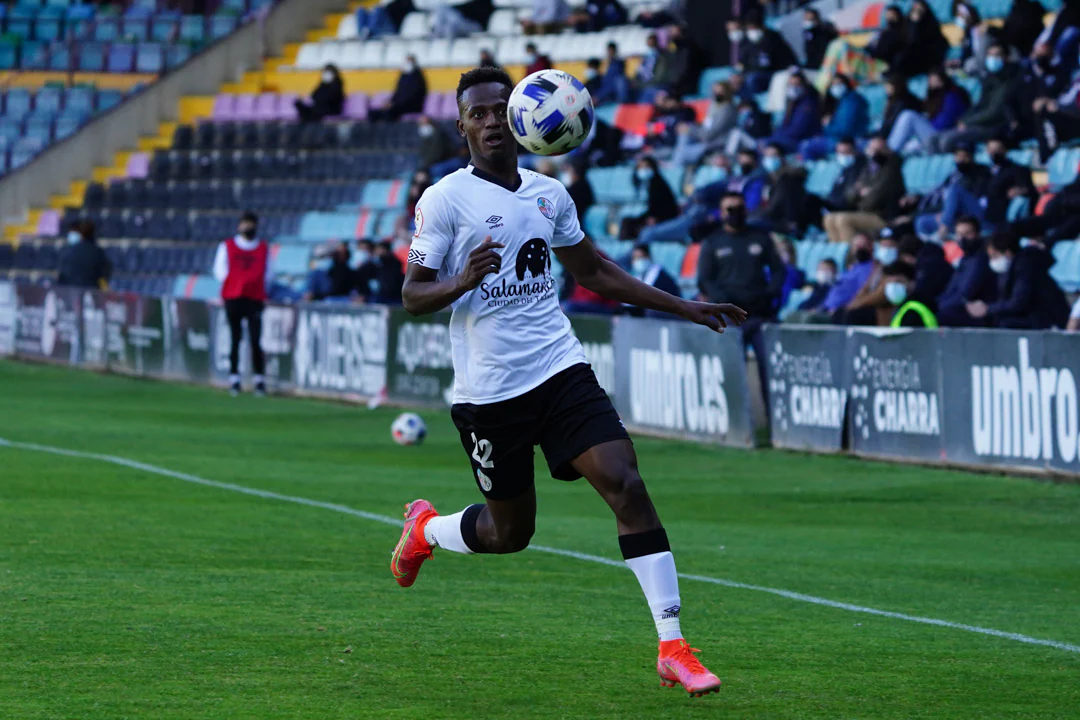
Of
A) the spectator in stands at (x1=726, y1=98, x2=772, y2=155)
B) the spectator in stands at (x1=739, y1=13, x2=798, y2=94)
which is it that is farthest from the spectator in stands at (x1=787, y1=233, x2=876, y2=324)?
the spectator in stands at (x1=739, y1=13, x2=798, y2=94)

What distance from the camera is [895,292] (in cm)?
1762

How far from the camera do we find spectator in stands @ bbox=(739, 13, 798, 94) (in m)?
26.0

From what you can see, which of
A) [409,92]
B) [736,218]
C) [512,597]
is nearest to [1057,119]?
[736,218]

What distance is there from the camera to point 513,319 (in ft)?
22.5

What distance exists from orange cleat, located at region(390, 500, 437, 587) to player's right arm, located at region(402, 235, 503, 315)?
1568 mm

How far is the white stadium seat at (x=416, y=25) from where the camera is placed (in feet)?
117

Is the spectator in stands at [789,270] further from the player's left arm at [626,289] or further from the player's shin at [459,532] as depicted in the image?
the player's left arm at [626,289]

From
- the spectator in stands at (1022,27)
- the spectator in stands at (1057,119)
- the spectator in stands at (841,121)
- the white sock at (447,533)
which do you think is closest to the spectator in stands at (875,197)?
the spectator in stands at (1057,119)

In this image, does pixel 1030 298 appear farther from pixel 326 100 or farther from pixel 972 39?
pixel 326 100

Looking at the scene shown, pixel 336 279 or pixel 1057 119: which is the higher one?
pixel 1057 119

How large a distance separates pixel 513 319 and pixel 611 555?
3961 millimetres

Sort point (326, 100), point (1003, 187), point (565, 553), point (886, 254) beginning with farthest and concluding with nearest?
1. point (326, 100)
2. point (1003, 187)
3. point (886, 254)
4. point (565, 553)

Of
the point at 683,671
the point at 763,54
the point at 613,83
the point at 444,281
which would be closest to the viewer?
the point at 683,671

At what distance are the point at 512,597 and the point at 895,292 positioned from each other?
9.59m
